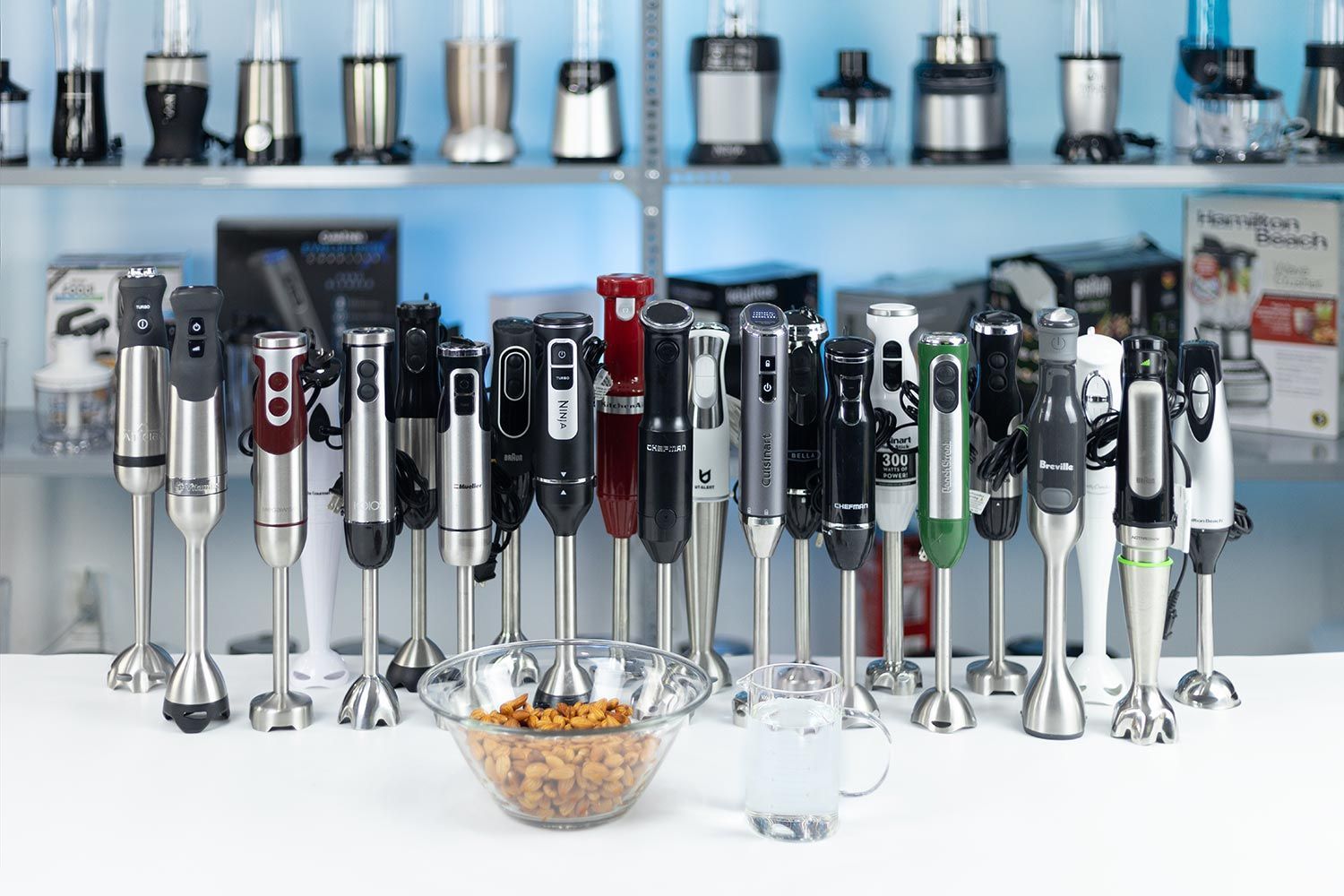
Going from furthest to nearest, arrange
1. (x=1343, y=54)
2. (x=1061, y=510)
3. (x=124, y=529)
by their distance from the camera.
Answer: (x=124, y=529)
(x=1343, y=54)
(x=1061, y=510)

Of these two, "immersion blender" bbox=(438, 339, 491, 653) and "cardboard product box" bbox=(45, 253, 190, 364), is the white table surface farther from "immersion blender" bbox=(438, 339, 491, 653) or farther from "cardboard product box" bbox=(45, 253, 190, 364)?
"cardboard product box" bbox=(45, 253, 190, 364)

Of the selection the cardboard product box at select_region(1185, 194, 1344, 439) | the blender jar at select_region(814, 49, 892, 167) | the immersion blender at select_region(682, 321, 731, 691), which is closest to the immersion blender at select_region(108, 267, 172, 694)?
the immersion blender at select_region(682, 321, 731, 691)

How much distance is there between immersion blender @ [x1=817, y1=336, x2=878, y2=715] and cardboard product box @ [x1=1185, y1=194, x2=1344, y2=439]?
Result: 138cm

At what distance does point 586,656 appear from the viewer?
48.8 inches

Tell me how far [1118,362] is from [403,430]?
22.6 inches

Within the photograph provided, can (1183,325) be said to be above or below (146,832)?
above

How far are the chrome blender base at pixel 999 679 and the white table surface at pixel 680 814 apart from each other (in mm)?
17

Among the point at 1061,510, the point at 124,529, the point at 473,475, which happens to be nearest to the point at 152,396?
the point at 473,475

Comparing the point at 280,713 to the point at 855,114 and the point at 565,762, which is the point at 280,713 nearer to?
the point at 565,762

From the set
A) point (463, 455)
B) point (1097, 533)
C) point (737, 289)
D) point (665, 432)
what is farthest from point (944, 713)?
point (737, 289)

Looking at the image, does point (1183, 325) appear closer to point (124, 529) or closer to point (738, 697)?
point (738, 697)

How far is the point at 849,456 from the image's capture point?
3.95 feet

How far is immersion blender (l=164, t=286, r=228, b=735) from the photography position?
1.21 meters

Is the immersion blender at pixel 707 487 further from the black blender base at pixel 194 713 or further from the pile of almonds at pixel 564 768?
the black blender base at pixel 194 713
